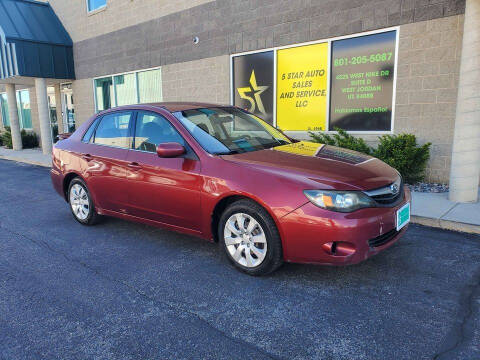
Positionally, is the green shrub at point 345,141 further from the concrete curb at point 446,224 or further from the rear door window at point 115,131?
the rear door window at point 115,131

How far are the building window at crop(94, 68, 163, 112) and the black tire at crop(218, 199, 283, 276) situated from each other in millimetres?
9374

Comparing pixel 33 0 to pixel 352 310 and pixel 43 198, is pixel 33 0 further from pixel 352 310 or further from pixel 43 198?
pixel 352 310

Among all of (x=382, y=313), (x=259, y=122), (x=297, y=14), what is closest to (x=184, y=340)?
(x=382, y=313)

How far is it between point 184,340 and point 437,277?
2394 millimetres

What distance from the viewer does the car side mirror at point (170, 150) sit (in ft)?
12.7

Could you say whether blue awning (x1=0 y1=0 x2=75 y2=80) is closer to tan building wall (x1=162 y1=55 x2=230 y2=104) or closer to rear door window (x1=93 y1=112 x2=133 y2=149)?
tan building wall (x1=162 y1=55 x2=230 y2=104)

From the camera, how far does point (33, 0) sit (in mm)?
15898

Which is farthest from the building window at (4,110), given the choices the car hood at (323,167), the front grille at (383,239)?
the front grille at (383,239)

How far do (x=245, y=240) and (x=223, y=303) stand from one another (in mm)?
656

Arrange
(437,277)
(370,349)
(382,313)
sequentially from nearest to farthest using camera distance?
(370,349) < (382,313) < (437,277)

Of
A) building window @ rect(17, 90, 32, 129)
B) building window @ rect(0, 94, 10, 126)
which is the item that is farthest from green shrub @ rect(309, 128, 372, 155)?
building window @ rect(0, 94, 10, 126)

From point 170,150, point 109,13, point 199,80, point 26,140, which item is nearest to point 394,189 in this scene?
point 170,150

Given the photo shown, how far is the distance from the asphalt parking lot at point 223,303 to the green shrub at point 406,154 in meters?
2.33

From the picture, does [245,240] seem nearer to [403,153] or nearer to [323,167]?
[323,167]
